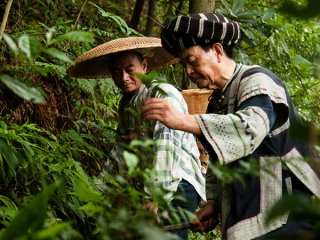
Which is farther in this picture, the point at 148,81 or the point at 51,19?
the point at 51,19

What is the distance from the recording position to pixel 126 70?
12.0ft

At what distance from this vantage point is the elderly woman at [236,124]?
232 cm

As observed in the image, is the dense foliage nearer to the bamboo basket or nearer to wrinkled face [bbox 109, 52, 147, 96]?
wrinkled face [bbox 109, 52, 147, 96]

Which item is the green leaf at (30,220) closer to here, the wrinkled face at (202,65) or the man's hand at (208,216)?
the wrinkled face at (202,65)

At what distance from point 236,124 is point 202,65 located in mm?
431

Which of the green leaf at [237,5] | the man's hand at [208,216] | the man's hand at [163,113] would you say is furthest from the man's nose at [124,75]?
the man's hand at [163,113]

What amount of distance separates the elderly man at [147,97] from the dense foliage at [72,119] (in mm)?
227

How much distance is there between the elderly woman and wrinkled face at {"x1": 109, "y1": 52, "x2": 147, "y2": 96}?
84cm

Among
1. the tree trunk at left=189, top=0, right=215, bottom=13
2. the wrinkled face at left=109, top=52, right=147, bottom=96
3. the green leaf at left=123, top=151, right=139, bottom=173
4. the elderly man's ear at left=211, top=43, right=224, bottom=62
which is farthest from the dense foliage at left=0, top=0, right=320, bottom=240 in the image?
the elderly man's ear at left=211, top=43, right=224, bottom=62

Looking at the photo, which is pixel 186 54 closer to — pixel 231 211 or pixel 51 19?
pixel 231 211

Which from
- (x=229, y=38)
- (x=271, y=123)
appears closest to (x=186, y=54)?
(x=229, y=38)

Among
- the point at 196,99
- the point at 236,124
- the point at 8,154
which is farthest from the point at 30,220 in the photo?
the point at 196,99

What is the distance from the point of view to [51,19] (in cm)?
551

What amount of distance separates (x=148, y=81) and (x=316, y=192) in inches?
38.8
